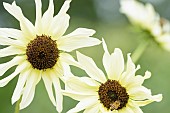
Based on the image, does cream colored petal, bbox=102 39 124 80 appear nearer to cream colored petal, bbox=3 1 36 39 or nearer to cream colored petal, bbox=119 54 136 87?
cream colored petal, bbox=119 54 136 87

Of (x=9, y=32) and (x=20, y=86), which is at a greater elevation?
(x=9, y=32)

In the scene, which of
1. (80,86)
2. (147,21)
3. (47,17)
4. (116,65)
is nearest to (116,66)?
(116,65)

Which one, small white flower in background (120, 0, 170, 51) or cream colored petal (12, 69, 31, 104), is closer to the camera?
cream colored petal (12, 69, 31, 104)

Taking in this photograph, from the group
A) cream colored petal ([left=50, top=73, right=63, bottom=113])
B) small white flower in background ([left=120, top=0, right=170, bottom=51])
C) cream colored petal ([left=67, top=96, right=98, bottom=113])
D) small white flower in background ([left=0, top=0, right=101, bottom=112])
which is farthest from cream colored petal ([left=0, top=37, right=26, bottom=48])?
small white flower in background ([left=120, top=0, right=170, bottom=51])

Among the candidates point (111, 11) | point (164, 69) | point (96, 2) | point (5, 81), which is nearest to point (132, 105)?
point (5, 81)

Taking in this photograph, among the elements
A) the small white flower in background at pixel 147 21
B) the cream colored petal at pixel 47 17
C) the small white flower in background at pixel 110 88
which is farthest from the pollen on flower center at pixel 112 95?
the small white flower in background at pixel 147 21

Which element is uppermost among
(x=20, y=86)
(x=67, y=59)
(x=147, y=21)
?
(x=147, y=21)

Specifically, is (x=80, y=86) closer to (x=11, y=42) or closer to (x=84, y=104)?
(x=84, y=104)

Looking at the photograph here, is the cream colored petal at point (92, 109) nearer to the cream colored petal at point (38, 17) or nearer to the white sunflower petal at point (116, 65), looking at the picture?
the white sunflower petal at point (116, 65)
